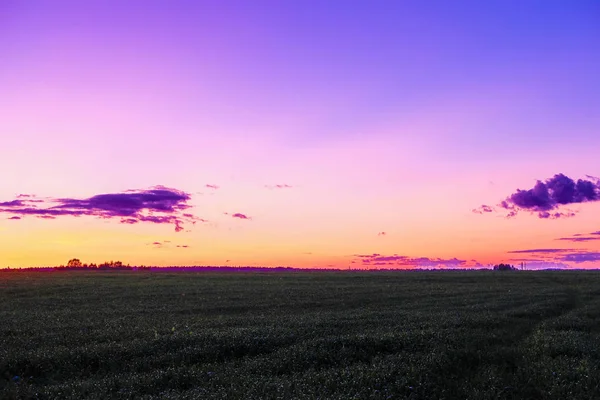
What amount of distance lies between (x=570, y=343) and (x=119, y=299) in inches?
1584

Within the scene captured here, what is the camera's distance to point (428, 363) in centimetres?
1889

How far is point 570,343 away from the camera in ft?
74.9

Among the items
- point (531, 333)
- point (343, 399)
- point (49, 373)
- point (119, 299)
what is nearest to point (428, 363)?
point (343, 399)

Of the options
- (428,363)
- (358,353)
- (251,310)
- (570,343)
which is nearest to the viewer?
(428,363)

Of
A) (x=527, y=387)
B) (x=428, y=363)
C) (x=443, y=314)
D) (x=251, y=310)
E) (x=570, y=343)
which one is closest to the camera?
(x=527, y=387)

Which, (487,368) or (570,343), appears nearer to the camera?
(487,368)

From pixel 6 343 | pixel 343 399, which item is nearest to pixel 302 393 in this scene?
pixel 343 399

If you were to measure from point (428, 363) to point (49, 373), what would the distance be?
15.7m

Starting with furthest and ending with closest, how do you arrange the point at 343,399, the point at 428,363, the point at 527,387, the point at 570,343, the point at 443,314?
the point at 443,314 < the point at 570,343 < the point at 428,363 < the point at 527,387 < the point at 343,399

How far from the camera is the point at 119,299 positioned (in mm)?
47281

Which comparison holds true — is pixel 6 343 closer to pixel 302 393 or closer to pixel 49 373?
pixel 49 373

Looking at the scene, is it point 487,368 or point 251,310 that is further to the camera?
point 251,310

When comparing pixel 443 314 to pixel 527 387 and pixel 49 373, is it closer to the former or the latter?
pixel 527 387

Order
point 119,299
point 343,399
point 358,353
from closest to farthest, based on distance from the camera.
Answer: point 343,399 → point 358,353 → point 119,299
